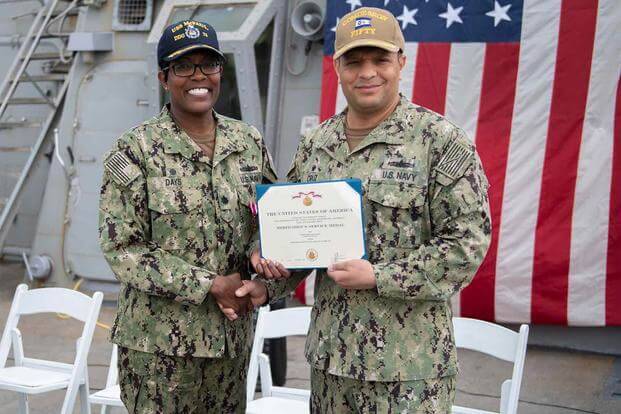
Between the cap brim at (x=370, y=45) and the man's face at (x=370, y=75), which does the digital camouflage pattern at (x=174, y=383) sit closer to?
the man's face at (x=370, y=75)

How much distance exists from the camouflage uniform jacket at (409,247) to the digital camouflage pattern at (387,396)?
0.03 meters

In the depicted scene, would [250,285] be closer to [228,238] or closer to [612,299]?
[228,238]

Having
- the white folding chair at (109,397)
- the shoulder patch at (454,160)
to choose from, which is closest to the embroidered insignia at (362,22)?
the shoulder patch at (454,160)

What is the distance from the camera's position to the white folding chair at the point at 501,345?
3330 millimetres

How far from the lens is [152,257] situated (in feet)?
9.09

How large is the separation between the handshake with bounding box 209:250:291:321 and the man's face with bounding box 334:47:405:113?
24.7 inches

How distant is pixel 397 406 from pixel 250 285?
0.65 metres

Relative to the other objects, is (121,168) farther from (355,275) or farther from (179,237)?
(355,275)

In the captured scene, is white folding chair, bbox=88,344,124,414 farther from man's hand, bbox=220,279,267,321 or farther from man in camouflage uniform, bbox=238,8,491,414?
man in camouflage uniform, bbox=238,8,491,414

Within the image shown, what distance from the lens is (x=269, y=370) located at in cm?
390

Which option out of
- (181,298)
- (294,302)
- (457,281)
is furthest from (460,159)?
(294,302)

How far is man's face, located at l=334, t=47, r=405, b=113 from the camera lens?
246 centimetres

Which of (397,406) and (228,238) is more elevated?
(228,238)

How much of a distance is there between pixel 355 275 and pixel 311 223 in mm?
245
